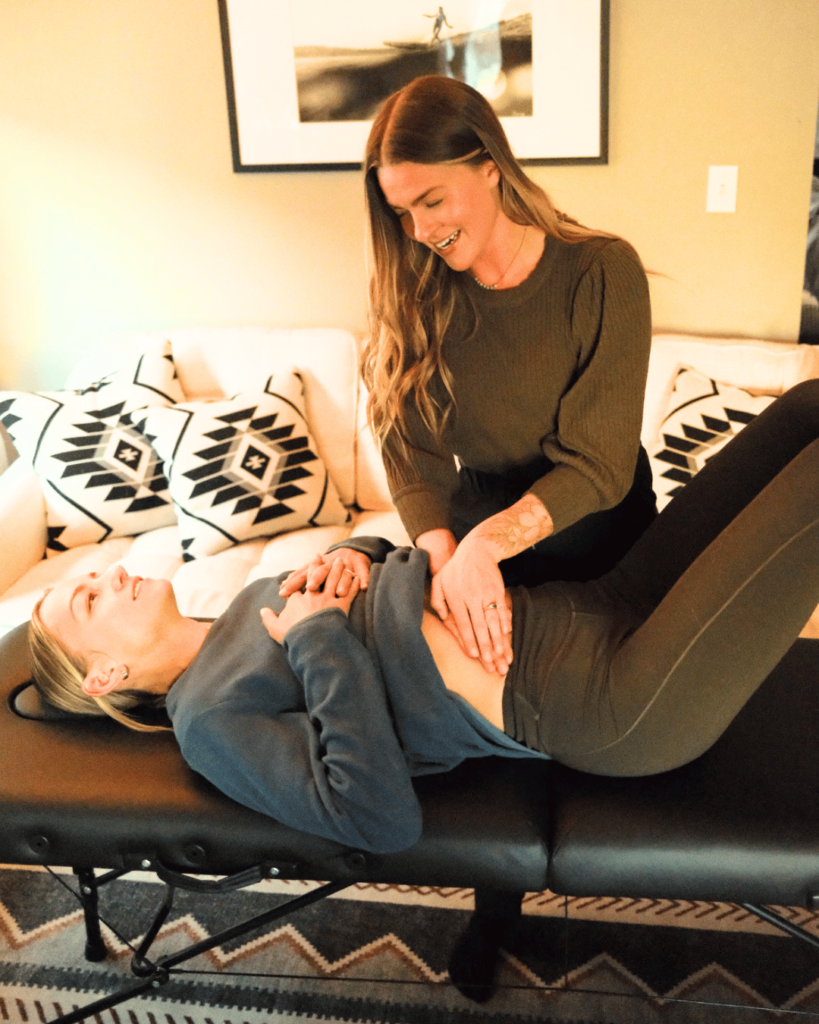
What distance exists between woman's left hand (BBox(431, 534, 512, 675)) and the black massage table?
0.58 ft

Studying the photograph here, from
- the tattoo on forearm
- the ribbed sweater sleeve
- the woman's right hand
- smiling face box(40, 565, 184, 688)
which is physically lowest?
smiling face box(40, 565, 184, 688)

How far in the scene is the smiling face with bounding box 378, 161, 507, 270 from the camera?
124cm

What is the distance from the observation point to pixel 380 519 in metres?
2.53

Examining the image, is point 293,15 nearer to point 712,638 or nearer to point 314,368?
point 314,368

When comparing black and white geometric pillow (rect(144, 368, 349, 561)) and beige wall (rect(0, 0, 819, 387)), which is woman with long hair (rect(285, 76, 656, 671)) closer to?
black and white geometric pillow (rect(144, 368, 349, 561))

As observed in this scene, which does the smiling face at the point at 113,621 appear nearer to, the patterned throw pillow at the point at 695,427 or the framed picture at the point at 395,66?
the patterned throw pillow at the point at 695,427

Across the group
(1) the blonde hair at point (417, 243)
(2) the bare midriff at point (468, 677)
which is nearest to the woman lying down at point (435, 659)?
(2) the bare midriff at point (468, 677)

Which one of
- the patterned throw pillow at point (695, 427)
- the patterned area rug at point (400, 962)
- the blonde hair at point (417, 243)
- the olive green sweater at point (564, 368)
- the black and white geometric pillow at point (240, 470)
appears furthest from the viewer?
the black and white geometric pillow at point (240, 470)

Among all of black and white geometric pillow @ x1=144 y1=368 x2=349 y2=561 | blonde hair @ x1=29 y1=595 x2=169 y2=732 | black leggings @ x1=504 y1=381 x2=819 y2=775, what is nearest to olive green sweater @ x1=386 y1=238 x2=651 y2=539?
black leggings @ x1=504 y1=381 x2=819 y2=775

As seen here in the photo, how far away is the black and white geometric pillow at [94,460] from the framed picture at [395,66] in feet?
2.78

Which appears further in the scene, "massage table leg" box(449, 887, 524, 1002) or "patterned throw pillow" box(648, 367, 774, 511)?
"patterned throw pillow" box(648, 367, 774, 511)

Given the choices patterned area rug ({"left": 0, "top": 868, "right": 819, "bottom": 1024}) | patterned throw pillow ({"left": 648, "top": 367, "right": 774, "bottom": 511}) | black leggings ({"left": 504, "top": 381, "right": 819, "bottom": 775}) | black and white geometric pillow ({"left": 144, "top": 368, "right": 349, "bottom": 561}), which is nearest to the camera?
black leggings ({"left": 504, "top": 381, "right": 819, "bottom": 775})

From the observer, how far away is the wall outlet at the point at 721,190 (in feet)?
8.00

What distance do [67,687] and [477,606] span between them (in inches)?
24.9
